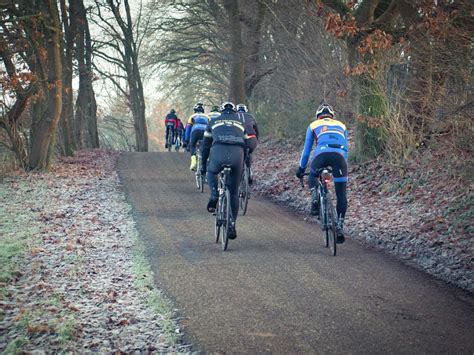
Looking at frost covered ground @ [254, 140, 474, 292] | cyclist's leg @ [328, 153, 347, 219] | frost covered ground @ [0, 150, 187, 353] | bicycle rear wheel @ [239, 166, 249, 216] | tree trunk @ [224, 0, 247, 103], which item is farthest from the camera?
tree trunk @ [224, 0, 247, 103]

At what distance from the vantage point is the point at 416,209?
1241cm

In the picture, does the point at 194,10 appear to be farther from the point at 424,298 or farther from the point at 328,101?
the point at 424,298

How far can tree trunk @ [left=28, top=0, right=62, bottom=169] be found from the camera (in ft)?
69.2

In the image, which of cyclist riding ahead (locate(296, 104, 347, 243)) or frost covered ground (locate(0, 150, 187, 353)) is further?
cyclist riding ahead (locate(296, 104, 347, 243))

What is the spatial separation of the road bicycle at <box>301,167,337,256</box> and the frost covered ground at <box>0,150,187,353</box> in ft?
9.64

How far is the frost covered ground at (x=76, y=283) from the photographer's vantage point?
6180 millimetres

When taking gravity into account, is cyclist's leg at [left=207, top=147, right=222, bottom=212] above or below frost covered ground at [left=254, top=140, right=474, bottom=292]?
above

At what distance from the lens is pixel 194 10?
31.1m

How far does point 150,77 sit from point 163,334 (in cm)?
3123

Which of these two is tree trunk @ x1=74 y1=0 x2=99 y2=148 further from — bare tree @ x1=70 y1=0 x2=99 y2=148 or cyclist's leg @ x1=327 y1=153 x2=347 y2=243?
cyclist's leg @ x1=327 y1=153 x2=347 y2=243

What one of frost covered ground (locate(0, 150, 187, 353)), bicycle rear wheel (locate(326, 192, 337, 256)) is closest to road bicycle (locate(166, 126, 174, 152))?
frost covered ground (locate(0, 150, 187, 353))

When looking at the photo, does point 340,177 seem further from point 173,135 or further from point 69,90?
point 173,135

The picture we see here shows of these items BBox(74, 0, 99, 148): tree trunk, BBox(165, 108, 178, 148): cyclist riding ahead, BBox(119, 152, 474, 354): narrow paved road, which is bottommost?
BBox(119, 152, 474, 354): narrow paved road

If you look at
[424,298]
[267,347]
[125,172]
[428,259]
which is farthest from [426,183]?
[125,172]
